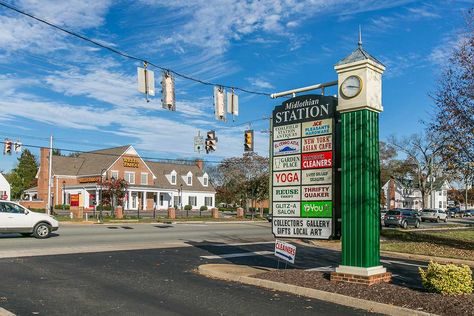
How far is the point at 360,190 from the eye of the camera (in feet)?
29.9

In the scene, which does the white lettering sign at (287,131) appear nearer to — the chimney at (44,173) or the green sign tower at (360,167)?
the green sign tower at (360,167)

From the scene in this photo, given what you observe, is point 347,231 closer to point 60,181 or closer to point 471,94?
point 471,94

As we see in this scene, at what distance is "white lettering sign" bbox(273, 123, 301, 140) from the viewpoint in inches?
423

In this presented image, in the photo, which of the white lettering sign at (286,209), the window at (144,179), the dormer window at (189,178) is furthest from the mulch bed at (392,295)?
the dormer window at (189,178)

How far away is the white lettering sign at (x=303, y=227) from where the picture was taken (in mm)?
9984

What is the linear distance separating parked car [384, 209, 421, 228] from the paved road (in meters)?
27.2

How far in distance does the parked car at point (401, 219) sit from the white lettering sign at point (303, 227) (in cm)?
3313

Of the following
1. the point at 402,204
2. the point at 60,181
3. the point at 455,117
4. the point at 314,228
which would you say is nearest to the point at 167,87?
the point at 314,228

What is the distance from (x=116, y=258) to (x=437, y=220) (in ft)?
179

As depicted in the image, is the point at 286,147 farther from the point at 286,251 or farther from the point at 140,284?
the point at 140,284

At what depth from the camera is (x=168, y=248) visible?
58.7 feet

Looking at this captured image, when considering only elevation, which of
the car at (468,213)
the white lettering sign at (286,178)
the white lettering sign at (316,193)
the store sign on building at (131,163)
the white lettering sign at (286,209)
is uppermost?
the store sign on building at (131,163)

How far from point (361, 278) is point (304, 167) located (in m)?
2.70

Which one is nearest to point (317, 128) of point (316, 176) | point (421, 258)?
point (316, 176)
